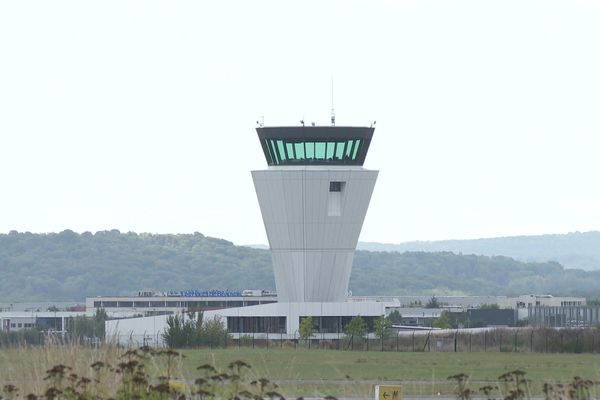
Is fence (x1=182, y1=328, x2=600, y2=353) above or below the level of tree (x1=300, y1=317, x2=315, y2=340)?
below

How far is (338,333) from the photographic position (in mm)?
115938

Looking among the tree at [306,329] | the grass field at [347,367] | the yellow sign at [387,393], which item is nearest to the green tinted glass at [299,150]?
the tree at [306,329]

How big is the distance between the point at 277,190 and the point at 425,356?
34.3 m

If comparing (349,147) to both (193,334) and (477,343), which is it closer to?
(193,334)

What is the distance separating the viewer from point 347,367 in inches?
2648

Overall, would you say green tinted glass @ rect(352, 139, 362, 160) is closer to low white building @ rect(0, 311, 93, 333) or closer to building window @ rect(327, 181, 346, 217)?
building window @ rect(327, 181, 346, 217)

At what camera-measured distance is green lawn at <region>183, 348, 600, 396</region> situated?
5166 cm

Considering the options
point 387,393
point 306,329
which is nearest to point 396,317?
point 306,329

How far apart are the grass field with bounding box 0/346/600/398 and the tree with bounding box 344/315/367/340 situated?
25018mm

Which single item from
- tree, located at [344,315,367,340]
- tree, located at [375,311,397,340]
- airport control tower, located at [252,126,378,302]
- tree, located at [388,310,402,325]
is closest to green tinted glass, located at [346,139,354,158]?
airport control tower, located at [252,126,378,302]

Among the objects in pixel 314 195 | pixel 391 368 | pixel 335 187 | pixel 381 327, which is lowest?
pixel 391 368

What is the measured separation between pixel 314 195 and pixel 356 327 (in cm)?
911

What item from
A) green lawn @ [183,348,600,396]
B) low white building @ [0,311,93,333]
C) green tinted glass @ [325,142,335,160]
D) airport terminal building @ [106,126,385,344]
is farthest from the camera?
low white building @ [0,311,93,333]

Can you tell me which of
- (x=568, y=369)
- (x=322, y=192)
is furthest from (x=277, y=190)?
(x=568, y=369)
